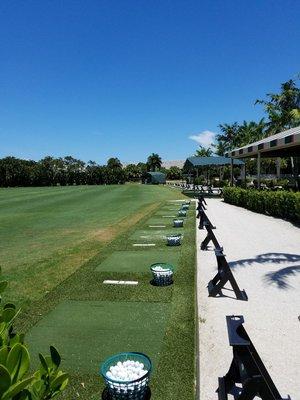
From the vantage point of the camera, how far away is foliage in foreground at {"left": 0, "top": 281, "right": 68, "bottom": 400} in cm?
178

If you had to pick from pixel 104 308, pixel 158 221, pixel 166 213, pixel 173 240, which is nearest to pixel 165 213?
pixel 166 213

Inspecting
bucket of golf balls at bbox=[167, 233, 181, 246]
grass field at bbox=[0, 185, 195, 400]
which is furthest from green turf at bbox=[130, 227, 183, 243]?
bucket of golf balls at bbox=[167, 233, 181, 246]

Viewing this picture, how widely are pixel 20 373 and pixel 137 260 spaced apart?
850 cm

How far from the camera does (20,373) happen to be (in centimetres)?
191

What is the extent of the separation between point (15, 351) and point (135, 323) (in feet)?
14.9

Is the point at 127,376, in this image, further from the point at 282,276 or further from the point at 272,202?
the point at 272,202

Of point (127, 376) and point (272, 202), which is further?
point (272, 202)

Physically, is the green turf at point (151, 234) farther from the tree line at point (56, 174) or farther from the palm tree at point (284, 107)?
the tree line at point (56, 174)

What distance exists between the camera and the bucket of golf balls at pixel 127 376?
13.0 feet

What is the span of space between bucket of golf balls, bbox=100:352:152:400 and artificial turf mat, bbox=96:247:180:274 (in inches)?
180

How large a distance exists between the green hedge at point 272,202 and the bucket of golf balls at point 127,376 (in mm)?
12624

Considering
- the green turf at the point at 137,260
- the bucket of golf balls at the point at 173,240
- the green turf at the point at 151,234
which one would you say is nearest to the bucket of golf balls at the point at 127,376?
the green turf at the point at 137,260

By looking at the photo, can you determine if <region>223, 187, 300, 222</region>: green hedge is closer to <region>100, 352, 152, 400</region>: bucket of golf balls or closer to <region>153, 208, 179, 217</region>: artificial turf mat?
<region>153, 208, 179, 217</region>: artificial turf mat

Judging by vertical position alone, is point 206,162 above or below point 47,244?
above
